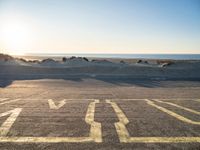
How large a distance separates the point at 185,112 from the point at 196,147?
4.11 m

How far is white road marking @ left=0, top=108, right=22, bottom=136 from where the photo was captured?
655cm

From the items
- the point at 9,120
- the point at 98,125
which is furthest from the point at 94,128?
the point at 9,120

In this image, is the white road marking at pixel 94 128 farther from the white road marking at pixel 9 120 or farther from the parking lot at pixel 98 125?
the white road marking at pixel 9 120

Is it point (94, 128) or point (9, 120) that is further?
point (9, 120)

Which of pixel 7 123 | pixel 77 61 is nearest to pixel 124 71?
pixel 77 61

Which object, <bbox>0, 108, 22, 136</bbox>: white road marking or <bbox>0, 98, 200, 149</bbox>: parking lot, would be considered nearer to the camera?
<bbox>0, 98, 200, 149</bbox>: parking lot

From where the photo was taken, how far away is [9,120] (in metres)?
7.79

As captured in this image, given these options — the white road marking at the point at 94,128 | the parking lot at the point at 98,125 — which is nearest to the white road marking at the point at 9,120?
the parking lot at the point at 98,125

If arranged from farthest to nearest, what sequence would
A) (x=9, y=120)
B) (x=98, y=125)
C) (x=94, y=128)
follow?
(x=9, y=120) → (x=98, y=125) → (x=94, y=128)

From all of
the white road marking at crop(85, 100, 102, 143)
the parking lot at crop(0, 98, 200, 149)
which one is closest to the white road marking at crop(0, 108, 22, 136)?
the parking lot at crop(0, 98, 200, 149)

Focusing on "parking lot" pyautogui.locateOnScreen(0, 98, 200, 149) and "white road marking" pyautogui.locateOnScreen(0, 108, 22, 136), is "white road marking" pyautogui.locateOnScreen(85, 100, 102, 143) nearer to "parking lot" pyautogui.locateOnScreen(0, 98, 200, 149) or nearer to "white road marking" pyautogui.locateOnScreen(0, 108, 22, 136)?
"parking lot" pyautogui.locateOnScreen(0, 98, 200, 149)

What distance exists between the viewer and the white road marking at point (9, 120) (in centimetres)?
655

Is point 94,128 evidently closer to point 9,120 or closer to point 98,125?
point 98,125

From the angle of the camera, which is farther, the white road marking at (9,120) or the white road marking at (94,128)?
the white road marking at (9,120)
